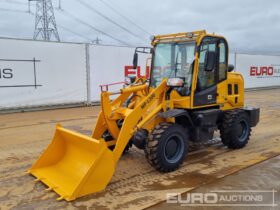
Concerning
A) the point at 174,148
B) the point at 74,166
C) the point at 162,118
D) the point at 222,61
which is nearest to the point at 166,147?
the point at 174,148

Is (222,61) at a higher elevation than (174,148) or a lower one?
higher

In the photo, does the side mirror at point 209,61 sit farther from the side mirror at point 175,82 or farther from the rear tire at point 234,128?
the rear tire at point 234,128

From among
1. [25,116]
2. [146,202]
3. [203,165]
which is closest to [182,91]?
[203,165]

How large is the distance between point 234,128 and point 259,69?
18350mm

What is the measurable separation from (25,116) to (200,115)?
7.26m

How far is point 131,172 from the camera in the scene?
209 inches

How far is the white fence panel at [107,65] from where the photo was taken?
13.9m

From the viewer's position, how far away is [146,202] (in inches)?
166

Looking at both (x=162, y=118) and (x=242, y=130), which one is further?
(x=242, y=130)

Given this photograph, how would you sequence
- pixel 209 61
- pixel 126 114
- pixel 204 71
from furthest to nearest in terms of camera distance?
pixel 204 71, pixel 209 61, pixel 126 114

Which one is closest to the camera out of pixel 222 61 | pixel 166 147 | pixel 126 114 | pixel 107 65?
pixel 166 147

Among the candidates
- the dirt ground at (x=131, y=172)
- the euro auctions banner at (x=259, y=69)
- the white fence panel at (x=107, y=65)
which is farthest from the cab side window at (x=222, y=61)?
the euro auctions banner at (x=259, y=69)

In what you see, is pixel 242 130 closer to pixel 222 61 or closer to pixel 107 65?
pixel 222 61

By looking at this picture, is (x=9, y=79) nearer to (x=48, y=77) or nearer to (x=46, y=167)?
(x=48, y=77)
